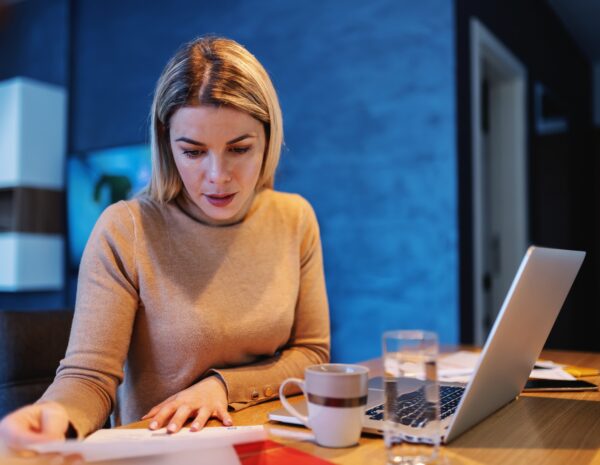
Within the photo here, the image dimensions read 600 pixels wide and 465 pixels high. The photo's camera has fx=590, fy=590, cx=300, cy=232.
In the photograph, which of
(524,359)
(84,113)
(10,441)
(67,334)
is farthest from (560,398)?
(84,113)

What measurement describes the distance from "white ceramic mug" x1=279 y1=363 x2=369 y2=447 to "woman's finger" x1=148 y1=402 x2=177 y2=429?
0.23m

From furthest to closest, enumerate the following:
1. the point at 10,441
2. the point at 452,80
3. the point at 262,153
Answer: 1. the point at 452,80
2. the point at 262,153
3. the point at 10,441

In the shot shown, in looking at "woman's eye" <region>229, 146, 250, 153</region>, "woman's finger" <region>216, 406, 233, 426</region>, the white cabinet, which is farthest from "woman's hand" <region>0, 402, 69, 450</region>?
the white cabinet

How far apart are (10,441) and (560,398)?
892 millimetres

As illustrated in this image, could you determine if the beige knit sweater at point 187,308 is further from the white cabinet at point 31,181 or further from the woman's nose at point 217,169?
the white cabinet at point 31,181

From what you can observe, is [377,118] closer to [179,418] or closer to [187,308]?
[187,308]

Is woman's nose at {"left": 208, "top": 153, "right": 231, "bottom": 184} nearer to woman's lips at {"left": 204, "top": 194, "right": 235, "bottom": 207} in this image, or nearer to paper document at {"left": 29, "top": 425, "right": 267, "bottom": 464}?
woman's lips at {"left": 204, "top": 194, "right": 235, "bottom": 207}

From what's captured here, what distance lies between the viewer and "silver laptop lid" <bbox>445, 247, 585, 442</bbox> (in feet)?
2.42

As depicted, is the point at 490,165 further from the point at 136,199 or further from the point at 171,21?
the point at 136,199

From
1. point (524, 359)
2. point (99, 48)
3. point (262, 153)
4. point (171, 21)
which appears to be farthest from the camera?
point (99, 48)

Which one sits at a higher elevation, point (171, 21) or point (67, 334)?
point (171, 21)

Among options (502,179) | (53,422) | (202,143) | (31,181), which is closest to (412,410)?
(53,422)

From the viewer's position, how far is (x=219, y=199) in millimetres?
1140

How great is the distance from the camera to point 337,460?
726 millimetres
